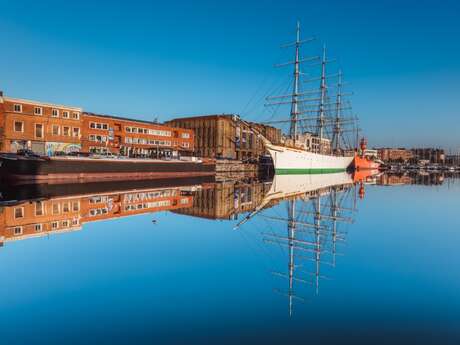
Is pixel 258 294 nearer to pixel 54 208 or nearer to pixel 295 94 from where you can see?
pixel 54 208

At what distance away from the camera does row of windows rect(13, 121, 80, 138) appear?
42.8m

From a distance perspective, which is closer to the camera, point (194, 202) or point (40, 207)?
point (40, 207)

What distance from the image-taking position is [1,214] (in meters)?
16.7

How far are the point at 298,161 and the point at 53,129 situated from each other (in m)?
43.9

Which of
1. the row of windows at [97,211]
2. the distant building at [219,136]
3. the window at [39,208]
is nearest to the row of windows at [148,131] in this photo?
the distant building at [219,136]

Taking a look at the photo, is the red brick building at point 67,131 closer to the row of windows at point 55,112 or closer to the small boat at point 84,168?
the row of windows at point 55,112

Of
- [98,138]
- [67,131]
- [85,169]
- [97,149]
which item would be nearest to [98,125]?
[98,138]

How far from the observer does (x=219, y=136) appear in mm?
91562

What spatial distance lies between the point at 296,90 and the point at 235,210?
50.3 metres

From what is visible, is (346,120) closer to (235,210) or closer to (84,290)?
(235,210)

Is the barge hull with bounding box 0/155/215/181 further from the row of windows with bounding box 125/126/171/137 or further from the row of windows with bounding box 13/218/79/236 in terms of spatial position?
the row of windows with bounding box 13/218/79/236

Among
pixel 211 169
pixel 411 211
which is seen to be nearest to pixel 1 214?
pixel 411 211

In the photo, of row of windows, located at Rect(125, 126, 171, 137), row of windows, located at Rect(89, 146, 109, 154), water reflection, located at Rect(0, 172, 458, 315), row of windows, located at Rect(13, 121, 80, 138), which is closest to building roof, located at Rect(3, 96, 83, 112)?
row of windows, located at Rect(13, 121, 80, 138)

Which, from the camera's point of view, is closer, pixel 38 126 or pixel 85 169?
pixel 85 169
